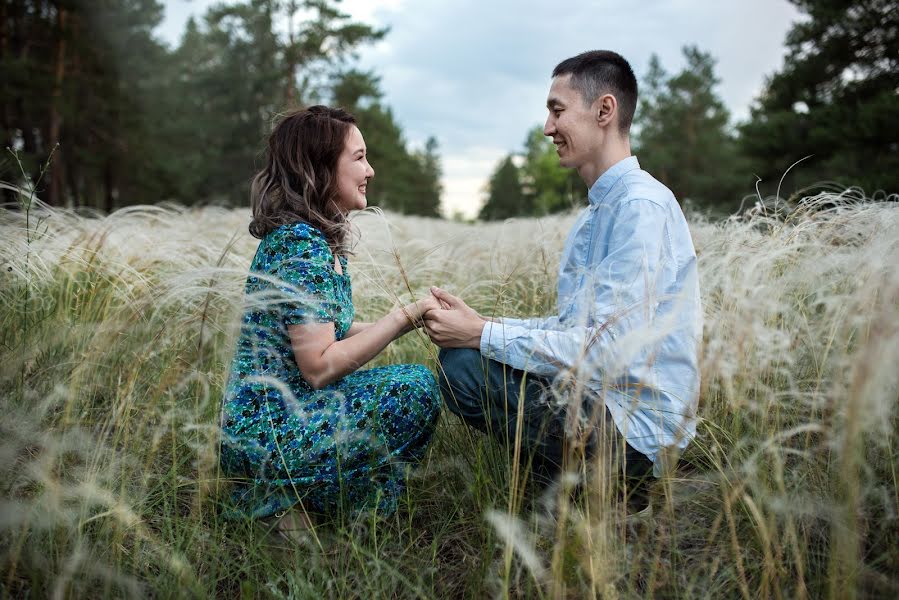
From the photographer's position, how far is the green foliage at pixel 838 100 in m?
9.37

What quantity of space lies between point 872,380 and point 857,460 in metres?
0.35

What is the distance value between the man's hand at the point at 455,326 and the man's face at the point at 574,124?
685mm

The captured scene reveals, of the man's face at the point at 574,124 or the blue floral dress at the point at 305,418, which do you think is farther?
the man's face at the point at 574,124

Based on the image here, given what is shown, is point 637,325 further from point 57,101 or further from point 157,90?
point 157,90

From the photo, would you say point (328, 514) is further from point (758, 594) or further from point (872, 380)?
point (872, 380)

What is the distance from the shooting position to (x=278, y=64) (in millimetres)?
18859

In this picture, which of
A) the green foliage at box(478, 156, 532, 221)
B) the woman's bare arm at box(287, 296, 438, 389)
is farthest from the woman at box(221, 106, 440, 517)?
the green foliage at box(478, 156, 532, 221)

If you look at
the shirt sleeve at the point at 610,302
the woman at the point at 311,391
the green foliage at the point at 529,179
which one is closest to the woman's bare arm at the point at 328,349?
the woman at the point at 311,391

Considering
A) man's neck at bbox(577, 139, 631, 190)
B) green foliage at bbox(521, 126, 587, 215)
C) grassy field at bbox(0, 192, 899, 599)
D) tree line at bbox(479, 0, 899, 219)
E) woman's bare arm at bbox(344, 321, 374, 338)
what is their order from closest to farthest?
grassy field at bbox(0, 192, 899, 599), man's neck at bbox(577, 139, 631, 190), woman's bare arm at bbox(344, 321, 374, 338), tree line at bbox(479, 0, 899, 219), green foliage at bbox(521, 126, 587, 215)

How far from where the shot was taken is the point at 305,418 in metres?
1.75

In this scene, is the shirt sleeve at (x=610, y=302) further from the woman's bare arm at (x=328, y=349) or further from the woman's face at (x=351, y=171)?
the woman's face at (x=351, y=171)

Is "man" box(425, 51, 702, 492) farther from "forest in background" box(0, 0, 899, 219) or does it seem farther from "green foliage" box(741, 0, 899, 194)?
"green foliage" box(741, 0, 899, 194)

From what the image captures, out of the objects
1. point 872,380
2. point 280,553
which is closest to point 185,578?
point 280,553

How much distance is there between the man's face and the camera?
2041 mm
